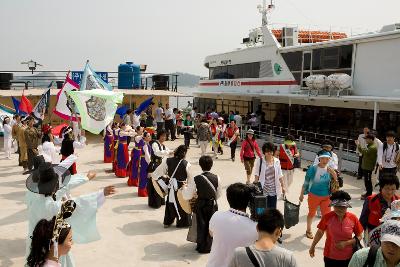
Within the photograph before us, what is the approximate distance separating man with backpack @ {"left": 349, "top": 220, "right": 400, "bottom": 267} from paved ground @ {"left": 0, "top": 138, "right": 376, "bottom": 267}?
115 inches

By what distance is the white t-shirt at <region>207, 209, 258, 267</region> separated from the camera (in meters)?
3.84

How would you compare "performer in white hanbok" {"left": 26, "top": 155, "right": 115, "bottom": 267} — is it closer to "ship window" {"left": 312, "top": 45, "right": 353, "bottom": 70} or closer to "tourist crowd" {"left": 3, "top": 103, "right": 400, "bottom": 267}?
"tourist crowd" {"left": 3, "top": 103, "right": 400, "bottom": 267}

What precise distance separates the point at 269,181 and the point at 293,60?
39.6ft

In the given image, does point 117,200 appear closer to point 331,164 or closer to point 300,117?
point 331,164

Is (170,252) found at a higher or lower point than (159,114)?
lower

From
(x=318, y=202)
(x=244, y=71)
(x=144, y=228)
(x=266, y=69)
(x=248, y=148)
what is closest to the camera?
(x=318, y=202)

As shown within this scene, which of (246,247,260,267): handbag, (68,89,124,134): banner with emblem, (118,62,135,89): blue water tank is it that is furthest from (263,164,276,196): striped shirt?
(118,62,135,89): blue water tank

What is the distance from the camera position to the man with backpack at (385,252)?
118 inches

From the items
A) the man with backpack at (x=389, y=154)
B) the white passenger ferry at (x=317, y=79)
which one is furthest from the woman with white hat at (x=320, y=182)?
the white passenger ferry at (x=317, y=79)

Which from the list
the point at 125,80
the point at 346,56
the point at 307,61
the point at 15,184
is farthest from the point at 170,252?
the point at 125,80

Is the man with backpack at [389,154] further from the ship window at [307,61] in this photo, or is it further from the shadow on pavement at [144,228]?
the ship window at [307,61]

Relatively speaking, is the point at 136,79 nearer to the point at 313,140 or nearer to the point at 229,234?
the point at 313,140

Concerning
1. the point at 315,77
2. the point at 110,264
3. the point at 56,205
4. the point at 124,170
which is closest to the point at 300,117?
the point at 315,77

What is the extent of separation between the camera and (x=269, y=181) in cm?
699
